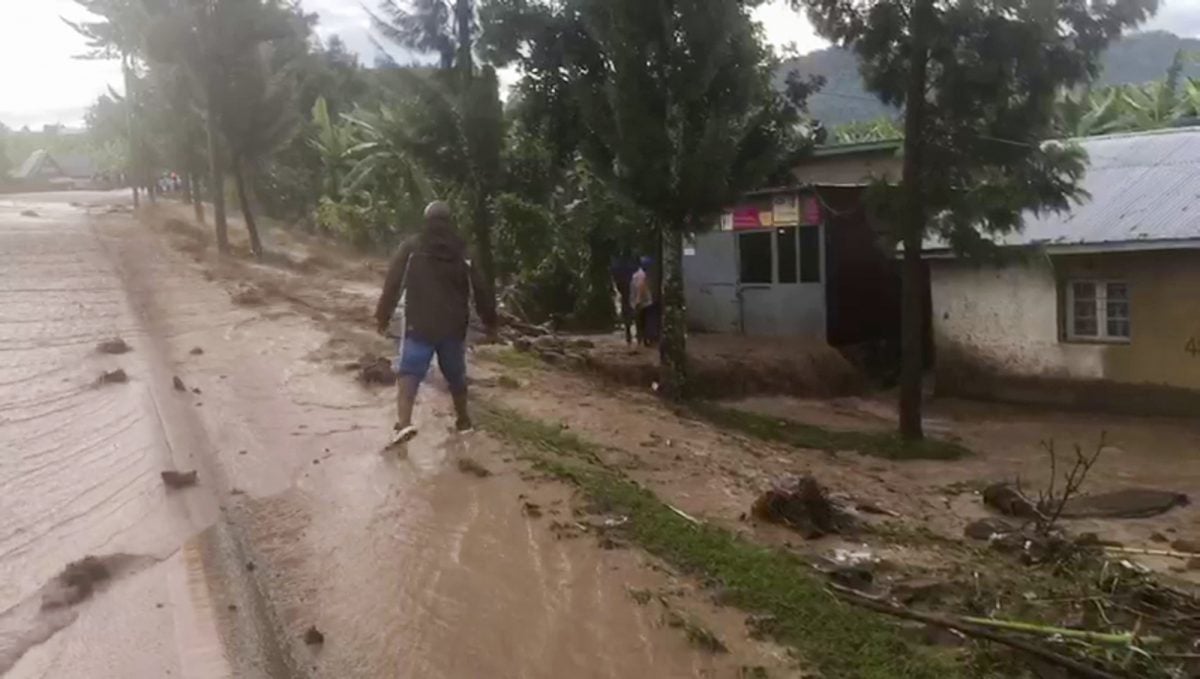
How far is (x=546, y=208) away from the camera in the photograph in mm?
20375

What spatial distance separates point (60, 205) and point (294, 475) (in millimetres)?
38209

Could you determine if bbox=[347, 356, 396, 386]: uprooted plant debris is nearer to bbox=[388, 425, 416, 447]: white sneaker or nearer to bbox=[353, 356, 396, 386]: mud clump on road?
bbox=[353, 356, 396, 386]: mud clump on road

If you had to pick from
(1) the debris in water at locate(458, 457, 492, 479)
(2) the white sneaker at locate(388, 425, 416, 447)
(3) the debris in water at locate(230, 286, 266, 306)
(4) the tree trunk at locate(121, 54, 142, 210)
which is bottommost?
(1) the debris in water at locate(458, 457, 492, 479)

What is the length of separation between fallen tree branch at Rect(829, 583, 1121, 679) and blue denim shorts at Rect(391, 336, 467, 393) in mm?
3836

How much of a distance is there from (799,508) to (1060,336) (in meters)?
10.9

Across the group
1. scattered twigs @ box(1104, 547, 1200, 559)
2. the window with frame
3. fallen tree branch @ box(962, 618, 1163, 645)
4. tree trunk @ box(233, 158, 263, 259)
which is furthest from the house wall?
tree trunk @ box(233, 158, 263, 259)

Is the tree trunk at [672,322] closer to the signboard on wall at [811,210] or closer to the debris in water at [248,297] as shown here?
the signboard on wall at [811,210]

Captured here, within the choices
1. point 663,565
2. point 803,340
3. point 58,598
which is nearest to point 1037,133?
point 803,340

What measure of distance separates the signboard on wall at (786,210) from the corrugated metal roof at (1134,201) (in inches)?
143

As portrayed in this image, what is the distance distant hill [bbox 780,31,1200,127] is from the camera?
46.9 feet

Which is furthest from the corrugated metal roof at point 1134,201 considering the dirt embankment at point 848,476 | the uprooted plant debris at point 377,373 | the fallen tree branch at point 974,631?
the fallen tree branch at point 974,631

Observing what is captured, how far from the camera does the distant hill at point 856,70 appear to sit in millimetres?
14305

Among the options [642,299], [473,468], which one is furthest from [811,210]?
[473,468]

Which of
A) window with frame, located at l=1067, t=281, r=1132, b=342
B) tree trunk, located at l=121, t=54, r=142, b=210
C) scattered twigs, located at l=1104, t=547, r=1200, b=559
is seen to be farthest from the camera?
tree trunk, located at l=121, t=54, r=142, b=210
